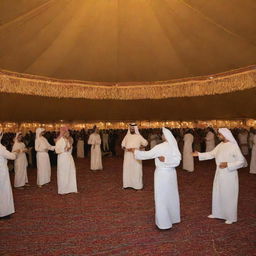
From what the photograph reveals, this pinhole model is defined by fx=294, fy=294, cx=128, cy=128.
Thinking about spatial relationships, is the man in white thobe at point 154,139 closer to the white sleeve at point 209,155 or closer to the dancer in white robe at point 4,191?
the white sleeve at point 209,155

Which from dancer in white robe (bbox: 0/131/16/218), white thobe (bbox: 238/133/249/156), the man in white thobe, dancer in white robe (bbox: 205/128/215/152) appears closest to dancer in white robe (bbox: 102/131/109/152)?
the man in white thobe

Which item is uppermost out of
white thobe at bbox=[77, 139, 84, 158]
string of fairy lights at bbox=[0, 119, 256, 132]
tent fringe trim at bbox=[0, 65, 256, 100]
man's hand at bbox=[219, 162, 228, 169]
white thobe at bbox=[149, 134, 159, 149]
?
tent fringe trim at bbox=[0, 65, 256, 100]

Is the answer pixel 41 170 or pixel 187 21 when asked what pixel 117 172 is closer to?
pixel 41 170

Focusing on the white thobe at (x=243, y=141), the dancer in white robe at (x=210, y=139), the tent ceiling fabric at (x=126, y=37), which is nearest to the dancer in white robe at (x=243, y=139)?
the white thobe at (x=243, y=141)

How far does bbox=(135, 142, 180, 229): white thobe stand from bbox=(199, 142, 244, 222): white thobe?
73 cm

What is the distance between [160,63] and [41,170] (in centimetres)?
403

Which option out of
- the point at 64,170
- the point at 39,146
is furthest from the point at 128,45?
the point at 39,146

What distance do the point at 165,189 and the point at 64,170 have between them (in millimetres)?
3027

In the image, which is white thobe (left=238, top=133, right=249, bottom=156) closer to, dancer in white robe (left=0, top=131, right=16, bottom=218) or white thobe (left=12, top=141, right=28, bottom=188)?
white thobe (left=12, top=141, right=28, bottom=188)

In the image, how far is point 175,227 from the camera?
442 centimetres

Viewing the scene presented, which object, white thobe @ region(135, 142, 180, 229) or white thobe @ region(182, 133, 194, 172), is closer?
white thobe @ region(135, 142, 180, 229)

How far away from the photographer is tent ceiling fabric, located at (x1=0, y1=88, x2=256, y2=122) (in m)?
9.69

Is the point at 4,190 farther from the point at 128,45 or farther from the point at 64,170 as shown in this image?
the point at 128,45

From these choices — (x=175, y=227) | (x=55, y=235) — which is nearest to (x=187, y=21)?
(x=175, y=227)
